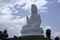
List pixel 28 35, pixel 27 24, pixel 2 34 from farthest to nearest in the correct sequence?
pixel 27 24 < pixel 28 35 < pixel 2 34

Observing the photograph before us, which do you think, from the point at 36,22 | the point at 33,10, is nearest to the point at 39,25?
the point at 36,22

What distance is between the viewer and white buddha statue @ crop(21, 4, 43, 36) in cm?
7850

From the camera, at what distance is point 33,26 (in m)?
80.4

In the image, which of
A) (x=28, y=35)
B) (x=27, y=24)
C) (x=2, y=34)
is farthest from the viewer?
(x=27, y=24)

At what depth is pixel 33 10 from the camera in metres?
83.4

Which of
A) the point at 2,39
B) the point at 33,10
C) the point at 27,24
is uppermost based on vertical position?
the point at 33,10

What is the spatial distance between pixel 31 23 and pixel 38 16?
469 cm

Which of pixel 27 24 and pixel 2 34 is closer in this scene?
pixel 2 34

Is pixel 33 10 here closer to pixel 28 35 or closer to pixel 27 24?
pixel 27 24

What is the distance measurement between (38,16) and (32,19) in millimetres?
3191

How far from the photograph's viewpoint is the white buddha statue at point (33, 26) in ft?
258

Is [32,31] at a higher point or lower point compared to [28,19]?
lower

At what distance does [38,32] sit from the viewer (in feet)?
257

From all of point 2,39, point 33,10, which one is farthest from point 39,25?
point 2,39
